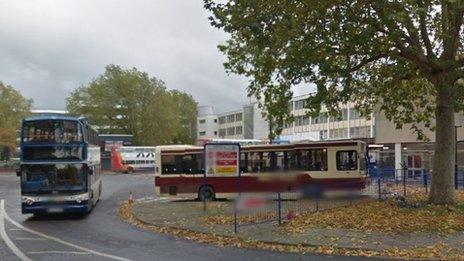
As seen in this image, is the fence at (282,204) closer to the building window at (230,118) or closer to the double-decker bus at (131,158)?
the double-decker bus at (131,158)

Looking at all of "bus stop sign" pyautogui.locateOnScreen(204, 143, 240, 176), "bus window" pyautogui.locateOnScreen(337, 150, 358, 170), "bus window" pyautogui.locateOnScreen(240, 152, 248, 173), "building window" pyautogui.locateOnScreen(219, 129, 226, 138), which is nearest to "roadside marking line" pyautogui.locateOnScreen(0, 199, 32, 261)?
"bus stop sign" pyautogui.locateOnScreen(204, 143, 240, 176)

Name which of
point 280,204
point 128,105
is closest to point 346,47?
point 280,204

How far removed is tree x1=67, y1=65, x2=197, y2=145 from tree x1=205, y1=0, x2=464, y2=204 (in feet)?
224

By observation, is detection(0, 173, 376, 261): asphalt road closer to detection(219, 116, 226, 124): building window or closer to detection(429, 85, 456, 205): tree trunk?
detection(429, 85, 456, 205): tree trunk

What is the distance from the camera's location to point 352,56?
17344 millimetres

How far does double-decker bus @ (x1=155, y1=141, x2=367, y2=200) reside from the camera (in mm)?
25578

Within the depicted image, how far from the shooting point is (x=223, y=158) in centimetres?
1866

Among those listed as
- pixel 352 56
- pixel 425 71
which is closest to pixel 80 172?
pixel 352 56

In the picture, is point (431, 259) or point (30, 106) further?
point (30, 106)

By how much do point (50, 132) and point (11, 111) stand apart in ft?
252

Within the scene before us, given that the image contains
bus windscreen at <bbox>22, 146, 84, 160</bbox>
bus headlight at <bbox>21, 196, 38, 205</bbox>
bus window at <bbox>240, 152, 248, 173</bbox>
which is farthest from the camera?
bus window at <bbox>240, 152, 248, 173</bbox>

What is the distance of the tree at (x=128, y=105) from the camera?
8612 cm

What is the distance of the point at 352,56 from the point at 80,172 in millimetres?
10647

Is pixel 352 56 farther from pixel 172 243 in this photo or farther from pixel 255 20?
pixel 172 243
